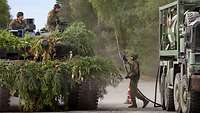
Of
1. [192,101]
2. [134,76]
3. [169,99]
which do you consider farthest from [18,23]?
[192,101]

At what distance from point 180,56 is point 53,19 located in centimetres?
499

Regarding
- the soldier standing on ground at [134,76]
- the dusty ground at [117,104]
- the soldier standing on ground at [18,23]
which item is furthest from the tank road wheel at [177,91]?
the soldier standing on ground at [18,23]

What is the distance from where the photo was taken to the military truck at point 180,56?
13609 mm

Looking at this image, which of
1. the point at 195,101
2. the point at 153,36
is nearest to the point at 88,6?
the point at 153,36

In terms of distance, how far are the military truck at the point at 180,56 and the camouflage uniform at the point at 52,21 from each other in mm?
2923

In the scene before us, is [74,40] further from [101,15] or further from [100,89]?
[101,15]

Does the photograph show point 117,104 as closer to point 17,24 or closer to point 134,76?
point 134,76

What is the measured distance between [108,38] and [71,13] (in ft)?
41.8

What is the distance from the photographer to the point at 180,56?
50.0ft

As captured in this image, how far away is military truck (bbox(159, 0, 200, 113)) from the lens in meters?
13.6

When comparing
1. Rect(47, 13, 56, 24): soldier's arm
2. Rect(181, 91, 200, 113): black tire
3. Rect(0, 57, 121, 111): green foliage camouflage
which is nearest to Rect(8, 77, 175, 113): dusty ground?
Rect(0, 57, 121, 111): green foliage camouflage

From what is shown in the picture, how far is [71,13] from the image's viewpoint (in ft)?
211

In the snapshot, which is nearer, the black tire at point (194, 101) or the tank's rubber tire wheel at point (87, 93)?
the black tire at point (194, 101)

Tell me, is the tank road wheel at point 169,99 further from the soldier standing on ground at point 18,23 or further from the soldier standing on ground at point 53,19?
the soldier standing on ground at point 18,23
